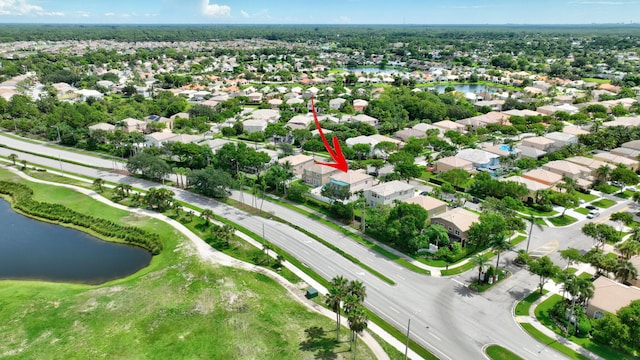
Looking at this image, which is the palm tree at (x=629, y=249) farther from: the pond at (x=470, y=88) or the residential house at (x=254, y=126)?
the pond at (x=470, y=88)

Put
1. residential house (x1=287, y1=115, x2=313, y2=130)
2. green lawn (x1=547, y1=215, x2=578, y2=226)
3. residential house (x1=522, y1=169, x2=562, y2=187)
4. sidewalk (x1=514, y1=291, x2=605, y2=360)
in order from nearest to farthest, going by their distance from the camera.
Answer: sidewalk (x1=514, y1=291, x2=605, y2=360)
green lawn (x1=547, y1=215, x2=578, y2=226)
residential house (x1=522, y1=169, x2=562, y2=187)
residential house (x1=287, y1=115, x2=313, y2=130)

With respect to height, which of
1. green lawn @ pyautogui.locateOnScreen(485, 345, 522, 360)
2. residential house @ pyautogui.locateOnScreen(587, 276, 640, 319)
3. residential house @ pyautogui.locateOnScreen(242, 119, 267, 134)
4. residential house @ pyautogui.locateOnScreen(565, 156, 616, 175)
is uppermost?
residential house @ pyautogui.locateOnScreen(242, 119, 267, 134)

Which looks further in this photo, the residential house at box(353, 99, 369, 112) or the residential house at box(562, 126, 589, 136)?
the residential house at box(353, 99, 369, 112)

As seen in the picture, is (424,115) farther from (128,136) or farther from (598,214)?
(128,136)

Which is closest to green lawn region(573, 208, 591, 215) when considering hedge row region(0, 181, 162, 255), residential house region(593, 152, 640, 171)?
residential house region(593, 152, 640, 171)

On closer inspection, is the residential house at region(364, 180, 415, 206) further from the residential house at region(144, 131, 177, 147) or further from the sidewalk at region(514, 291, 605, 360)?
the residential house at region(144, 131, 177, 147)

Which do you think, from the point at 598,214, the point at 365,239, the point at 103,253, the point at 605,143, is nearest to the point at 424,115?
the point at 605,143

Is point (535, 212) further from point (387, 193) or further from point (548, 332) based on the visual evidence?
point (548, 332)

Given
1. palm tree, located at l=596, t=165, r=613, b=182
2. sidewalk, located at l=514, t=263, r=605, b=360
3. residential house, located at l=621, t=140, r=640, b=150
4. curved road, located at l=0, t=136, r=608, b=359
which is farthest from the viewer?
residential house, located at l=621, t=140, r=640, b=150

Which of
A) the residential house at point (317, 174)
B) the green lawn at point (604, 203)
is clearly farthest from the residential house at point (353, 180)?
the green lawn at point (604, 203)
